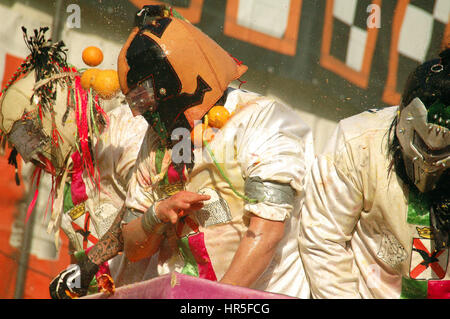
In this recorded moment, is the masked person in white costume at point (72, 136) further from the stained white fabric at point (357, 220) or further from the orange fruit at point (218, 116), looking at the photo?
the stained white fabric at point (357, 220)

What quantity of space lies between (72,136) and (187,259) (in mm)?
1020

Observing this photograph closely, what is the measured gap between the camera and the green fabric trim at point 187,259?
103 inches

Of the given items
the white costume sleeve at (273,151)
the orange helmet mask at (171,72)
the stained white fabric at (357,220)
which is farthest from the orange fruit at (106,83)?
the stained white fabric at (357,220)

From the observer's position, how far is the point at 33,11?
3936mm

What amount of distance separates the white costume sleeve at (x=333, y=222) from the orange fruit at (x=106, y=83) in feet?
3.54

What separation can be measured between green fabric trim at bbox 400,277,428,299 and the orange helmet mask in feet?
3.22

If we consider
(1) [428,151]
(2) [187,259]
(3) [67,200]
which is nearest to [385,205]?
(1) [428,151]

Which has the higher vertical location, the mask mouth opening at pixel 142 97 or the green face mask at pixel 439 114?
the green face mask at pixel 439 114

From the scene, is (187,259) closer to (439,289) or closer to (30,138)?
(439,289)

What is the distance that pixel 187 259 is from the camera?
265cm

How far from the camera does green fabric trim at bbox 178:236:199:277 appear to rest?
2615 millimetres

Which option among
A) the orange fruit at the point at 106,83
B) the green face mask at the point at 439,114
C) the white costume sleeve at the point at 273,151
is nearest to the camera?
the green face mask at the point at 439,114

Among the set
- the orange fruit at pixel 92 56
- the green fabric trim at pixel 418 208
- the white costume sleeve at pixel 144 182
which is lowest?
the white costume sleeve at pixel 144 182
